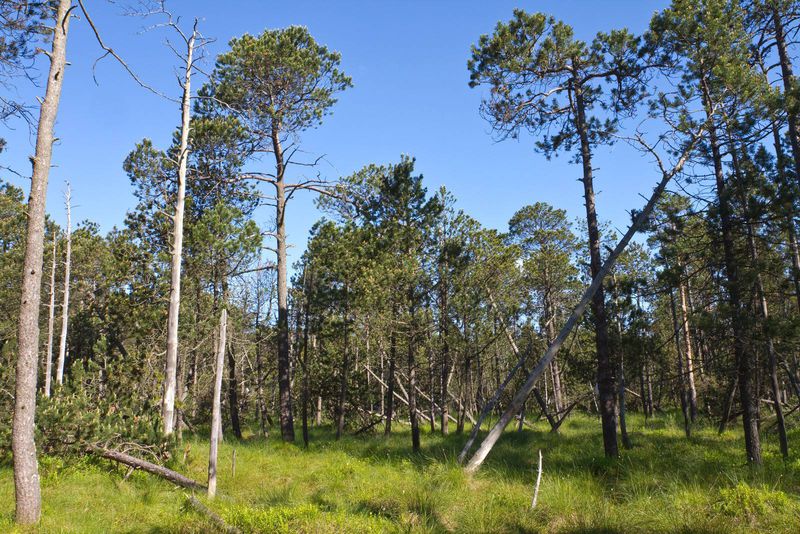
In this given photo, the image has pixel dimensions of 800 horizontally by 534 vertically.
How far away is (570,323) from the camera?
31.0 feet

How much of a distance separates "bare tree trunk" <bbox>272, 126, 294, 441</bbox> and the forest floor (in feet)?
11.7

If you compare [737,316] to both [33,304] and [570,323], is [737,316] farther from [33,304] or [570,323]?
[33,304]

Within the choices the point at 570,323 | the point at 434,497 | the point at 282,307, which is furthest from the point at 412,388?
the point at 434,497

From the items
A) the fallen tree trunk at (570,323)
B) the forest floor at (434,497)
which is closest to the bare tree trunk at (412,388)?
the forest floor at (434,497)

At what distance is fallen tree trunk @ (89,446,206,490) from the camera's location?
9.52 m

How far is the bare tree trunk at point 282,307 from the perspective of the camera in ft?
53.3

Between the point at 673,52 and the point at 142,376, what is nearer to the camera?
the point at 673,52

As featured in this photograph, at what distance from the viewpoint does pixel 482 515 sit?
6.80 meters

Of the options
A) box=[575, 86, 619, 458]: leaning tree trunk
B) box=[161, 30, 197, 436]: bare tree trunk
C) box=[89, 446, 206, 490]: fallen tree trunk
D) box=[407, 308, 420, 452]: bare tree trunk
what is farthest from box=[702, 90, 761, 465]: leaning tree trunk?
box=[161, 30, 197, 436]: bare tree trunk

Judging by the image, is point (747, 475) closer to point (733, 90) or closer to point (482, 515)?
point (482, 515)

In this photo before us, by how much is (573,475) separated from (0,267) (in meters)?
24.7

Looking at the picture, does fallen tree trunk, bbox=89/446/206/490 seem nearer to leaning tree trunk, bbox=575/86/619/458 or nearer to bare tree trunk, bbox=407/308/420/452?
bare tree trunk, bbox=407/308/420/452

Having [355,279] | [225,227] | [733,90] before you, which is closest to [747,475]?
[733,90]

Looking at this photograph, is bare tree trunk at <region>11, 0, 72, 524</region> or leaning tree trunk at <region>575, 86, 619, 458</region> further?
leaning tree trunk at <region>575, 86, 619, 458</region>
